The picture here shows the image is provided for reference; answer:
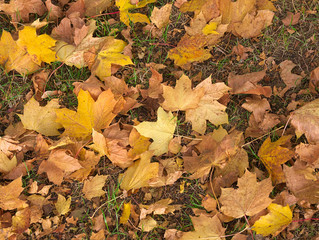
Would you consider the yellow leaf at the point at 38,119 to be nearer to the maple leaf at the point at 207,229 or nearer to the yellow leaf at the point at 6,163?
the yellow leaf at the point at 6,163

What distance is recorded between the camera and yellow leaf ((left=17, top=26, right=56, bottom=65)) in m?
2.25

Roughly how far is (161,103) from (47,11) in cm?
111

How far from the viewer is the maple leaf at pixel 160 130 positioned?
2027 millimetres

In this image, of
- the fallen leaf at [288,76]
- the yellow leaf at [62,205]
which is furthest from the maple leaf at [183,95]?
the yellow leaf at [62,205]

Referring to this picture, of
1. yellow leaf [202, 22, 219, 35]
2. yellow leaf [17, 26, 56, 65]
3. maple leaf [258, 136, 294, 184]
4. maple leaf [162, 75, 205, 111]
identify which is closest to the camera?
maple leaf [258, 136, 294, 184]

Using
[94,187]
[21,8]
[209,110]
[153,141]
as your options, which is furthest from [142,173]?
[21,8]

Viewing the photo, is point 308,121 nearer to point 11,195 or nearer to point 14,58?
point 11,195

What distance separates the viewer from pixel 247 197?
6.14ft

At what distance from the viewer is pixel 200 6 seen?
242 cm

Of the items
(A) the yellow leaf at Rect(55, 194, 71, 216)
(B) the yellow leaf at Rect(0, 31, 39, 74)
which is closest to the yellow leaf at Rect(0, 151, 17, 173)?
(A) the yellow leaf at Rect(55, 194, 71, 216)

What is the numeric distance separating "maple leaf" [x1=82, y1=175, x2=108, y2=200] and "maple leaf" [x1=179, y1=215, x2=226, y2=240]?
0.58 m

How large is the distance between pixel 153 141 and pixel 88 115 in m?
0.42

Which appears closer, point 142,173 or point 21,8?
point 142,173

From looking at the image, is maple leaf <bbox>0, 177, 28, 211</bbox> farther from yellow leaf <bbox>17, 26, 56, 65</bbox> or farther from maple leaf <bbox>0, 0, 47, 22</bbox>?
maple leaf <bbox>0, 0, 47, 22</bbox>
